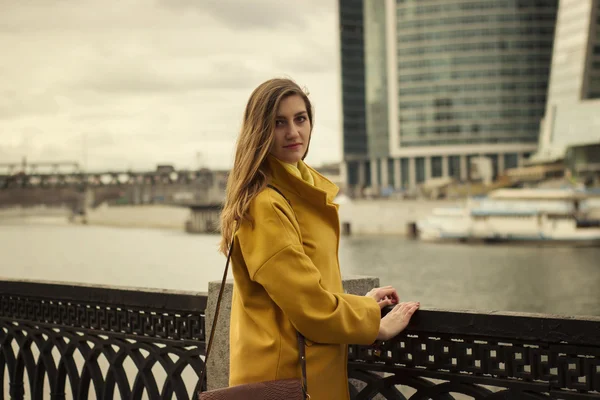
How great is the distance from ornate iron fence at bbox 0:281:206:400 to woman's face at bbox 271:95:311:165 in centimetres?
132

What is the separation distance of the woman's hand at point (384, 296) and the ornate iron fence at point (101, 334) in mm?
1045

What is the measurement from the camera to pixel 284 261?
9.25 feet

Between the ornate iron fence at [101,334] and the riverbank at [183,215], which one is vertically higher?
the ornate iron fence at [101,334]

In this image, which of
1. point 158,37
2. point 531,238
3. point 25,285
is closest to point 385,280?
point 531,238

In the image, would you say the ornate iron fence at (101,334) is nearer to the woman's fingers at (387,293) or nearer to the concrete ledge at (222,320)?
the concrete ledge at (222,320)

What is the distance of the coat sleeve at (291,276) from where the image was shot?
282 centimetres

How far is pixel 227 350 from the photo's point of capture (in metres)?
3.99

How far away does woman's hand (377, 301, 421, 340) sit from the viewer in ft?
10.3

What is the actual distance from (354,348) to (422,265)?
60369 millimetres

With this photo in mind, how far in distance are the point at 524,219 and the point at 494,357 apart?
83718 millimetres

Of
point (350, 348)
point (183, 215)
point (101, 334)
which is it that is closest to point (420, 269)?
point (101, 334)

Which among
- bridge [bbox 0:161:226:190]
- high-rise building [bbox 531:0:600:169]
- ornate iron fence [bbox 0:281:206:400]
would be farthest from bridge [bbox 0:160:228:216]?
ornate iron fence [bbox 0:281:206:400]

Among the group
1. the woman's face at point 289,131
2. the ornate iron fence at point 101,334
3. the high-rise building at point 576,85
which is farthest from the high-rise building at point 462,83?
the woman's face at point 289,131

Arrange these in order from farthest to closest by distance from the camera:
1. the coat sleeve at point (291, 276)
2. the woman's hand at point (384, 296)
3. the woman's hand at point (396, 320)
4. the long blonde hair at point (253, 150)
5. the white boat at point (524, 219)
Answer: the white boat at point (524, 219) → the woman's hand at point (384, 296) → the woman's hand at point (396, 320) → the long blonde hair at point (253, 150) → the coat sleeve at point (291, 276)
